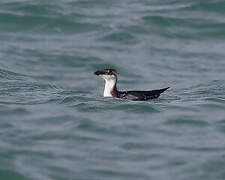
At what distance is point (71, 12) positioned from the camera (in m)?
24.4

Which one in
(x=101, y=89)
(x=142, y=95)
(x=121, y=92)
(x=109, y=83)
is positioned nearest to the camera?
(x=142, y=95)

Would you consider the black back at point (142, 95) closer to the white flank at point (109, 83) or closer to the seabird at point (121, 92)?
the seabird at point (121, 92)

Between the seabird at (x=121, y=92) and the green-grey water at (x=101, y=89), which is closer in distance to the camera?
the green-grey water at (x=101, y=89)

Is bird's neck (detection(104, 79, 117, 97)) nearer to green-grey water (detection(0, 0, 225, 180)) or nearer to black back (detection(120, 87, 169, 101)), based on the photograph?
green-grey water (detection(0, 0, 225, 180))

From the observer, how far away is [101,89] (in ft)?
65.7

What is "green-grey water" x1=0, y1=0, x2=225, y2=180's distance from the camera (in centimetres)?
1287

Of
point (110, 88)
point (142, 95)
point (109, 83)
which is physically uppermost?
point (109, 83)

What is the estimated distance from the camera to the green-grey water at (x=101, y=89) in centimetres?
1287

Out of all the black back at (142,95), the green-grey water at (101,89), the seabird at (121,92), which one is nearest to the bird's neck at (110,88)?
the seabird at (121,92)

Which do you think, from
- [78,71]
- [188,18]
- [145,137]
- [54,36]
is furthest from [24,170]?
[188,18]

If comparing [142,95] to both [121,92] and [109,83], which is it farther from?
[109,83]

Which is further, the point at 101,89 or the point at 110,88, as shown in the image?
the point at 101,89

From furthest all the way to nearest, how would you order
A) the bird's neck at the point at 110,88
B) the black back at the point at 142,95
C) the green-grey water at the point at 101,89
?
the bird's neck at the point at 110,88 < the black back at the point at 142,95 < the green-grey water at the point at 101,89

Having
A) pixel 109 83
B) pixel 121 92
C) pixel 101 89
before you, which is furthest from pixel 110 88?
pixel 101 89
